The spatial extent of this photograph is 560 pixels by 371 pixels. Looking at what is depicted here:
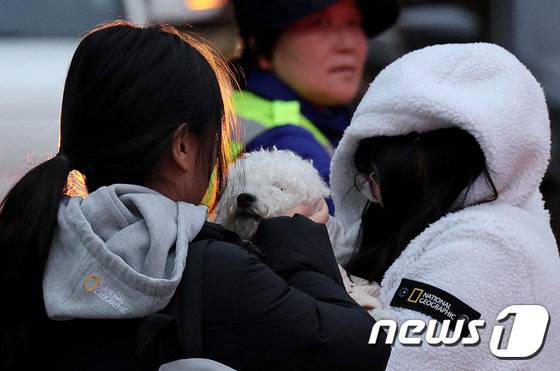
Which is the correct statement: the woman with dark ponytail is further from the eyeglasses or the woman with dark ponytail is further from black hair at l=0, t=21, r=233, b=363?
the eyeglasses

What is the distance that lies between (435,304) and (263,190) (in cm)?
51

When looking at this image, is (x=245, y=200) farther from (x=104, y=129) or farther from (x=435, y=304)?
(x=104, y=129)

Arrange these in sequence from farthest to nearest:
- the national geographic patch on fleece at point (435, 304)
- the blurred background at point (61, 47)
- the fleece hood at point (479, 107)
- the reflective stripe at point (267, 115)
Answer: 1. the blurred background at point (61, 47)
2. the reflective stripe at point (267, 115)
3. the fleece hood at point (479, 107)
4. the national geographic patch on fleece at point (435, 304)

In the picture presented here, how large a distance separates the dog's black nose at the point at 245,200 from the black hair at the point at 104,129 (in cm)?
51

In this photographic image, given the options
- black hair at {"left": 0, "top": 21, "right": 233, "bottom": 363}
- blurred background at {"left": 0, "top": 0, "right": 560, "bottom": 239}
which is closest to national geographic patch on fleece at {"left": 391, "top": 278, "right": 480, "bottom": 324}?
black hair at {"left": 0, "top": 21, "right": 233, "bottom": 363}

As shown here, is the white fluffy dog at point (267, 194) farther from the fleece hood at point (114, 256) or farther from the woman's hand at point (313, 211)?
the fleece hood at point (114, 256)

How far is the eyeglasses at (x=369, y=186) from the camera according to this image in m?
2.70

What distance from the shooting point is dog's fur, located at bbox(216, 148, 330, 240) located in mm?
2516

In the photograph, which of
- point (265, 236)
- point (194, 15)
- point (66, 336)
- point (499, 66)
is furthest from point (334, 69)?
point (66, 336)

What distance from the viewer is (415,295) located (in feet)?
7.55

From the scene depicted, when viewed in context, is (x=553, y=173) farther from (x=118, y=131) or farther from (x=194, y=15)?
(x=118, y=131)

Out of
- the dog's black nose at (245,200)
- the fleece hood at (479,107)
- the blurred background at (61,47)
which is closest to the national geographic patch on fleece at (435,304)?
the fleece hood at (479,107)

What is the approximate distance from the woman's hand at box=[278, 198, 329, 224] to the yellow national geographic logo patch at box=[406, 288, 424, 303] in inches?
11.1

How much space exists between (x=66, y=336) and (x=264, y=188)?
0.76m
